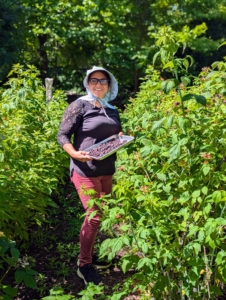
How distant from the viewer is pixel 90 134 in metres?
2.87

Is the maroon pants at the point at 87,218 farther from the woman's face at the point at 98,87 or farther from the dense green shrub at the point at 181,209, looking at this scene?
the woman's face at the point at 98,87

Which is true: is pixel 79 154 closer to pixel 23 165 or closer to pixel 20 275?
pixel 23 165

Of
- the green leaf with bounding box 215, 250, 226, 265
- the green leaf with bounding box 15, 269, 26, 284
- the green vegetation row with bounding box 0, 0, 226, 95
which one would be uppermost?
the green vegetation row with bounding box 0, 0, 226, 95

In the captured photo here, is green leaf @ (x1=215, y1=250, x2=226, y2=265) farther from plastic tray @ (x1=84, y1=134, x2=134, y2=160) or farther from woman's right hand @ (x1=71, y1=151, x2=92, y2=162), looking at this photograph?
woman's right hand @ (x1=71, y1=151, x2=92, y2=162)

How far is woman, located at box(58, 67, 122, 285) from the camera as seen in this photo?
2846 millimetres

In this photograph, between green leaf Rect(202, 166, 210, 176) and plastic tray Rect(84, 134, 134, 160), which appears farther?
plastic tray Rect(84, 134, 134, 160)

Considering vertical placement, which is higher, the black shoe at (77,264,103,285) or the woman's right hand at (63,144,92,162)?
the woman's right hand at (63,144,92,162)

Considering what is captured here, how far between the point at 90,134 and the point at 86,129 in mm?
45

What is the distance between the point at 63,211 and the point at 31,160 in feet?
4.41

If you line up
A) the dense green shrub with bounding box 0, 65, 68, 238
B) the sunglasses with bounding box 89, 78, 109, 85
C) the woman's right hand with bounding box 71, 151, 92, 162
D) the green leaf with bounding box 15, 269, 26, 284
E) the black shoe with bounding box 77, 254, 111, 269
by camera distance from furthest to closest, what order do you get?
1. the black shoe with bounding box 77, 254, 111, 269
2. the sunglasses with bounding box 89, 78, 109, 85
3. the dense green shrub with bounding box 0, 65, 68, 238
4. the woman's right hand with bounding box 71, 151, 92, 162
5. the green leaf with bounding box 15, 269, 26, 284

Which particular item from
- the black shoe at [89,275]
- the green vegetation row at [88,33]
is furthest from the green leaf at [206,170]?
the green vegetation row at [88,33]

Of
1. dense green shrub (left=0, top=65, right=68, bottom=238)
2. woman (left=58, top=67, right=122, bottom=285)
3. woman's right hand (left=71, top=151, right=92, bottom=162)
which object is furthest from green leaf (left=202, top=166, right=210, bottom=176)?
dense green shrub (left=0, top=65, right=68, bottom=238)

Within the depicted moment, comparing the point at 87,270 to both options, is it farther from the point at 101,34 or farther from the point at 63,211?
the point at 101,34

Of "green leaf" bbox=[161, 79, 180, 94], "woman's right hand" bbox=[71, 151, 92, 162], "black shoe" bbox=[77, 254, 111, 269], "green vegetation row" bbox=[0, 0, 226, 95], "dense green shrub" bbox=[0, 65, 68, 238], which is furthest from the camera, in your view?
"green vegetation row" bbox=[0, 0, 226, 95]
